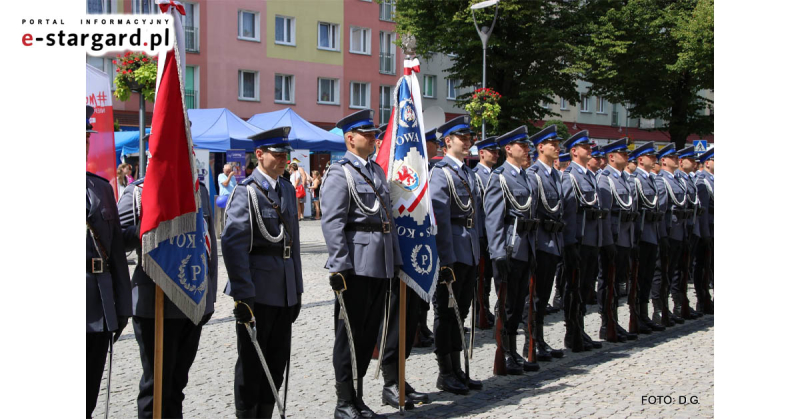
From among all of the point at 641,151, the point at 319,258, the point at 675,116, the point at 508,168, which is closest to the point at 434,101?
the point at 675,116

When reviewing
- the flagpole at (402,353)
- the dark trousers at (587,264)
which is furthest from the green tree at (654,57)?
the flagpole at (402,353)

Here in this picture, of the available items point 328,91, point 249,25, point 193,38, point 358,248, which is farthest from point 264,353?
point 328,91

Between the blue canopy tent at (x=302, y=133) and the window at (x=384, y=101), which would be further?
the window at (x=384, y=101)

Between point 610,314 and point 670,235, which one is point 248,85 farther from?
point 610,314

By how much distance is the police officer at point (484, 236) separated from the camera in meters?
8.68

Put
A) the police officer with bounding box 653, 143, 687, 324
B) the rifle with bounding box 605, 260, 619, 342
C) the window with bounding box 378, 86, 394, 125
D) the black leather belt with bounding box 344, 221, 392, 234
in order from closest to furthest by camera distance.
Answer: the black leather belt with bounding box 344, 221, 392, 234 → the rifle with bounding box 605, 260, 619, 342 → the police officer with bounding box 653, 143, 687, 324 → the window with bounding box 378, 86, 394, 125

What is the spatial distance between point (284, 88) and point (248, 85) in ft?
6.43

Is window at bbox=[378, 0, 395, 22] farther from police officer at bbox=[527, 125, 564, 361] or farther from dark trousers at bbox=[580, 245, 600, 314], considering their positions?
police officer at bbox=[527, 125, 564, 361]

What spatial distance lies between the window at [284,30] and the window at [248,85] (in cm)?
209

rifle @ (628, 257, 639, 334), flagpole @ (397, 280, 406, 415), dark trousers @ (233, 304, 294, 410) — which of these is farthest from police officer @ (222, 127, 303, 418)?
rifle @ (628, 257, 639, 334)

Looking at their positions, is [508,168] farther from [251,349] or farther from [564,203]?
[251,349]

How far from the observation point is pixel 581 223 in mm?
9148

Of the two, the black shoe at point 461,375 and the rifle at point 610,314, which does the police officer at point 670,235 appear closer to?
the rifle at point 610,314

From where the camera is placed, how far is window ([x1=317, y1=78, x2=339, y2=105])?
42.1m
